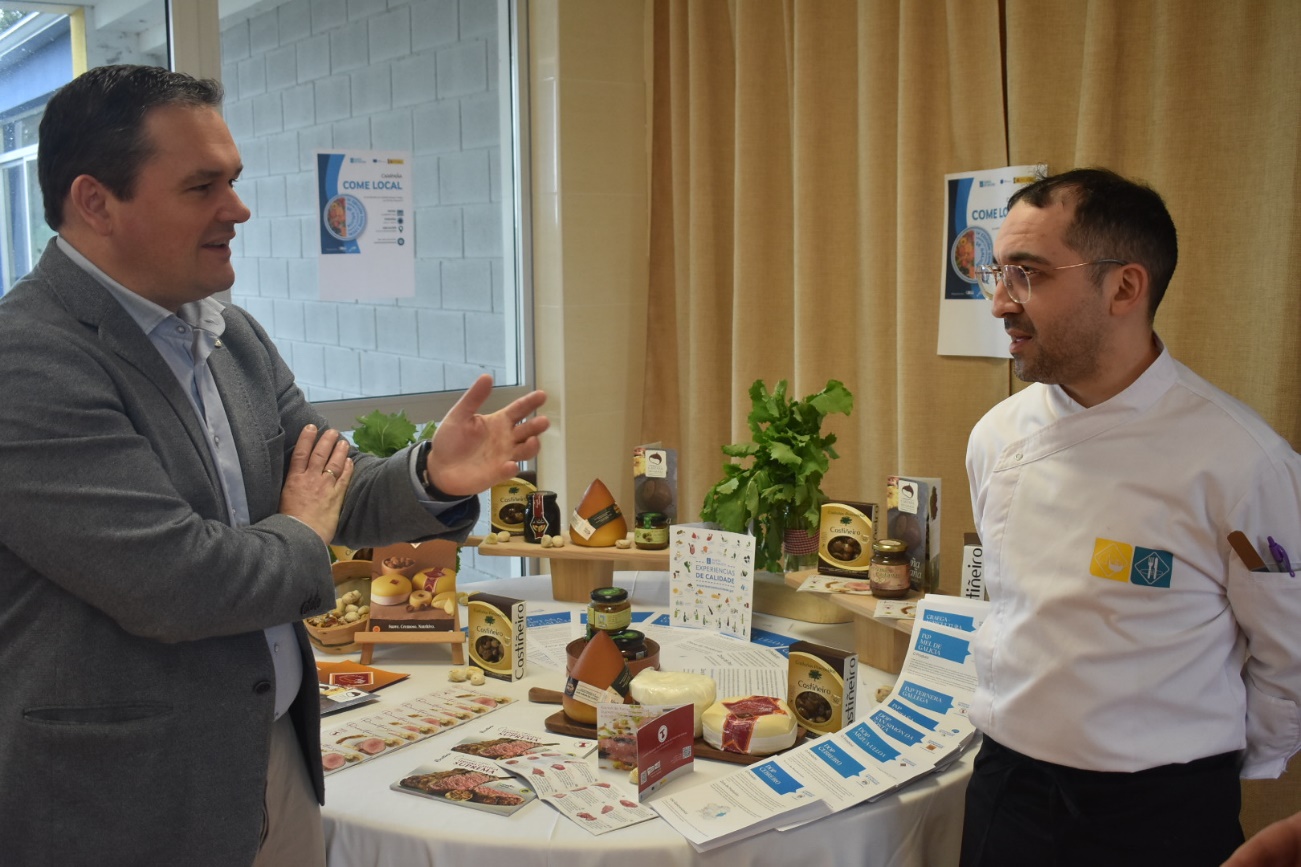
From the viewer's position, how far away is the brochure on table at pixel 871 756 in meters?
1.64

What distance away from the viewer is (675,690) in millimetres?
1915

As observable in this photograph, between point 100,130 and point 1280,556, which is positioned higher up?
point 100,130

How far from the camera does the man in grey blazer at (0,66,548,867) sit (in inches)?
49.6

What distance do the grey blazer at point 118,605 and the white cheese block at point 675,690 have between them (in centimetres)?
70

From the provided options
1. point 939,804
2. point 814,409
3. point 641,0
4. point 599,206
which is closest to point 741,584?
point 814,409

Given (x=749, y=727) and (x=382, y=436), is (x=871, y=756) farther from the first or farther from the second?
(x=382, y=436)

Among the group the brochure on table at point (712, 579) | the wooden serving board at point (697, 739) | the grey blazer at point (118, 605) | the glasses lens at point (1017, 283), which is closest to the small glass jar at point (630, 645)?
the wooden serving board at point (697, 739)

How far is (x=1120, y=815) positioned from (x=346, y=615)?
1.59m

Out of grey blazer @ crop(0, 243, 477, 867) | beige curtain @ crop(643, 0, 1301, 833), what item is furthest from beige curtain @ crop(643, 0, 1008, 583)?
grey blazer @ crop(0, 243, 477, 867)

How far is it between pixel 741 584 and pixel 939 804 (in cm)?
75

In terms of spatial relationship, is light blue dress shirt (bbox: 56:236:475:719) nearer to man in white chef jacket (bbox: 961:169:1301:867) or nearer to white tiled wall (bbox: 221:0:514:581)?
man in white chef jacket (bbox: 961:169:1301:867)

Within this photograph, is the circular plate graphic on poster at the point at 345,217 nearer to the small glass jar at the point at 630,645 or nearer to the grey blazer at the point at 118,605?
the small glass jar at the point at 630,645

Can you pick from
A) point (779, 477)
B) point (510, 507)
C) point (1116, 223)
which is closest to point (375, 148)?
point (510, 507)

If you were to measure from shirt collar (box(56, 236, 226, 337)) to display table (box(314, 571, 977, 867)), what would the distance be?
2.54 feet
